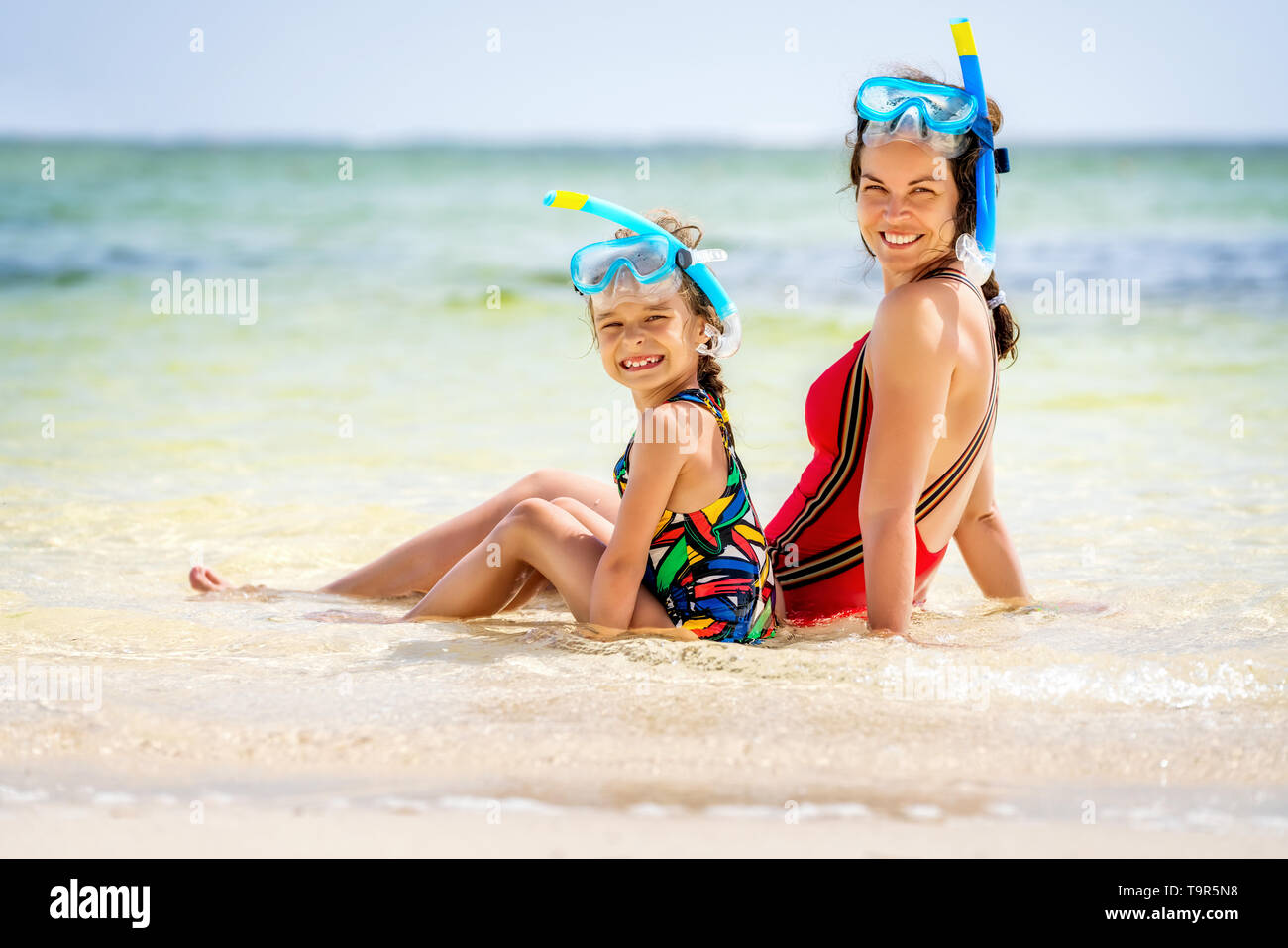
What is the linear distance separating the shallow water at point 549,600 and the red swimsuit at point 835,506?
0.21 m

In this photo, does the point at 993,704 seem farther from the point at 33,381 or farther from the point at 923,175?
the point at 33,381

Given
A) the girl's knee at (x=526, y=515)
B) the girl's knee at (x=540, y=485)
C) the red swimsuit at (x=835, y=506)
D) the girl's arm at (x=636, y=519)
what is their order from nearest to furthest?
1. the girl's arm at (x=636, y=519)
2. the red swimsuit at (x=835, y=506)
3. the girl's knee at (x=526, y=515)
4. the girl's knee at (x=540, y=485)

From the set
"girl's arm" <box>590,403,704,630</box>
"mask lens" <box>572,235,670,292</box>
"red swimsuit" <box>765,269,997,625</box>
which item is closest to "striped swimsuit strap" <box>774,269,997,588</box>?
"red swimsuit" <box>765,269,997,625</box>

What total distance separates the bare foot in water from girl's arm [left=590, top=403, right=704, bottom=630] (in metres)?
1.41

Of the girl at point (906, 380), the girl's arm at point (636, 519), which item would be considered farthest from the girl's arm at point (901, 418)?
the girl's arm at point (636, 519)

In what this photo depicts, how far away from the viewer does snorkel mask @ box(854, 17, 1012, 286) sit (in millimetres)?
3066

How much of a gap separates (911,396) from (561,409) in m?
4.76

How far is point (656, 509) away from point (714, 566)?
0.74ft

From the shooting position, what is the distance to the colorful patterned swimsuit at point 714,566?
123 inches

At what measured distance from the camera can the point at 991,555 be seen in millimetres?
3652

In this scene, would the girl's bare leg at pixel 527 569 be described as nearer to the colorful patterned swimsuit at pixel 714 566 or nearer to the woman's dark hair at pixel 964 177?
the colorful patterned swimsuit at pixel 714 566

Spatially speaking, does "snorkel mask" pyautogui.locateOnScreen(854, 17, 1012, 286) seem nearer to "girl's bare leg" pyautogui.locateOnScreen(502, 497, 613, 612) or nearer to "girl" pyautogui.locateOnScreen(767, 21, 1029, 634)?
"girl" pyautogui.locateOnScreen(767, 21, 1029, 634)

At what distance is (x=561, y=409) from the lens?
24.7 ft

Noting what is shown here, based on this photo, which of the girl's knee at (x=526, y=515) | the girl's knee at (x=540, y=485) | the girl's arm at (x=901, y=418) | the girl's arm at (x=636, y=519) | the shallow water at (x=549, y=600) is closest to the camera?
the shallow water at (x=549, y=600)
